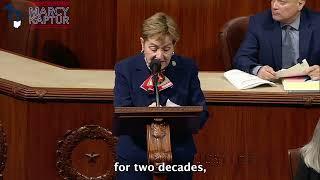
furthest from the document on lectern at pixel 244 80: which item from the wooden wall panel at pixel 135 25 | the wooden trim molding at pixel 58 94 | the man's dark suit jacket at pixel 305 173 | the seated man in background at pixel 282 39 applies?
the wooden wall panel at pixel 135 25

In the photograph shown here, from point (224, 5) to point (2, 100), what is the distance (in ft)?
7.10

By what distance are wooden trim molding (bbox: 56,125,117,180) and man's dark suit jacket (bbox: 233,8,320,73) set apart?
0.92 meters

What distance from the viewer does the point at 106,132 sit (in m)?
3.63

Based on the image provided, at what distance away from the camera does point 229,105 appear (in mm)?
3555

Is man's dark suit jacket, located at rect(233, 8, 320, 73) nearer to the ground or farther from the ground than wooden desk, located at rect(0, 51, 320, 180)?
farther from the ground

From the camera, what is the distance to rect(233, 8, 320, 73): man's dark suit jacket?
4164 millimetres

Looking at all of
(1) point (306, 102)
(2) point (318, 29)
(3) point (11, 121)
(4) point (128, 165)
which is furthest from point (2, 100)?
(2) point (318, 29)

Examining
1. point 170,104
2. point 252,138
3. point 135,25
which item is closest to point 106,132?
point 252,138

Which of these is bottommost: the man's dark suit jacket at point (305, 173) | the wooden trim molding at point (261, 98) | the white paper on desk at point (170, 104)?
the man's dark suit jacket at point (305, 173)

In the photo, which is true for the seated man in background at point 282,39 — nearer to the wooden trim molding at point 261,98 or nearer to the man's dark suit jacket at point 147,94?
the wooden trim molding at point 261,98

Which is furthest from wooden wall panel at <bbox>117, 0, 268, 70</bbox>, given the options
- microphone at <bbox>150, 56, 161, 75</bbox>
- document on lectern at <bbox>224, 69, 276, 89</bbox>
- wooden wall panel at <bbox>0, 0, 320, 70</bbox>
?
microphone at <bbox>150, 56, 161, 75</bbox>

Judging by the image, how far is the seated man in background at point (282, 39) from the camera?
4.13 m

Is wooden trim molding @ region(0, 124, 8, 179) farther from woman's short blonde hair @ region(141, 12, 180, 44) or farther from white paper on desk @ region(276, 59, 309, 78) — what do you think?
white paper on desk @ region(276, 59, 309, 78)

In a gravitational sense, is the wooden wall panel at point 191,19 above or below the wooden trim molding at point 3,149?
above
